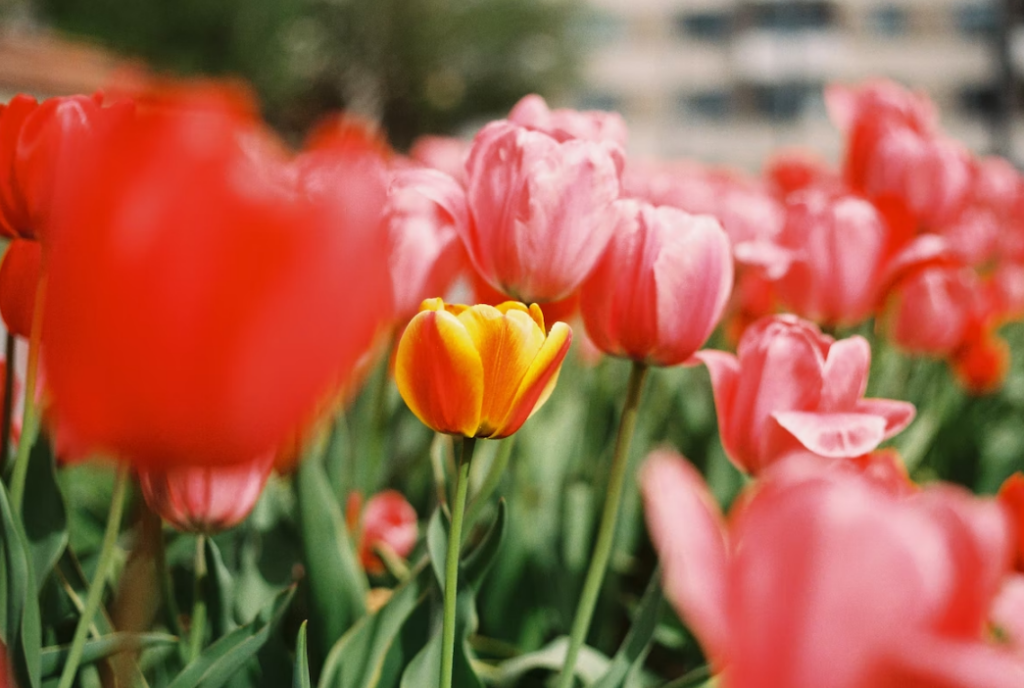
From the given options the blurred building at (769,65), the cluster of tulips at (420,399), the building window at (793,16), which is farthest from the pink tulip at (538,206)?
the building window at (793,16)

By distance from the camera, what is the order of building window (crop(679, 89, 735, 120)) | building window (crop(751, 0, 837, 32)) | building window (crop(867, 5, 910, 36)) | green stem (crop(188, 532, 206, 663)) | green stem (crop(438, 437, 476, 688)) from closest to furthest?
green stem (crop(438, 437, 476, 688))
green stem (crop(188, 532, 206, 663))
building window (crop(751, 0, 837, 32))
building window (crop(867, 5, 910, 36))
building window (crop(679, 89, 735, 120))

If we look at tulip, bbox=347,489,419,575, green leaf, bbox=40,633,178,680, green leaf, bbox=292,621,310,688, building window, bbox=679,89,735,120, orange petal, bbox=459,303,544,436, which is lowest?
tulip, bbox=347,489,419,575

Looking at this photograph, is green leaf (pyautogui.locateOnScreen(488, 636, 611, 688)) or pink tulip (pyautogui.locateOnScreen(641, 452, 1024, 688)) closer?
pink tulip (pyautogui.locateOnScreen(641, 452, 1024, 688))

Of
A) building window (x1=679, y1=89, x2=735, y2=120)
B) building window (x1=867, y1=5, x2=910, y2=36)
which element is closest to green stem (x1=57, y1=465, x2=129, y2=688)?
building window (x1=679, y1=89, x2=735, y2=120)

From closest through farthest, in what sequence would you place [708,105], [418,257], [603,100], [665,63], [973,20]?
1. [418,257]
2. [973,20]
3. [708,105]
4. [665,63]
5. [603,100]

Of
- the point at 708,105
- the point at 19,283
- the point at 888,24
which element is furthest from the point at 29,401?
the point at 888,24

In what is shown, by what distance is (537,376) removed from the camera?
1.38ft

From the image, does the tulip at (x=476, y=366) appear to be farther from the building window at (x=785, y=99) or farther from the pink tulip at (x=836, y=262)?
the building window at (x=785, y=99)

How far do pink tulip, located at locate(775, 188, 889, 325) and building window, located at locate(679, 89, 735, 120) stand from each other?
21.5m

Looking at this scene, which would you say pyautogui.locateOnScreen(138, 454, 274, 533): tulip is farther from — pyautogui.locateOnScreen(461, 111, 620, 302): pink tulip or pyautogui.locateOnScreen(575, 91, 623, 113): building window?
pyautogui.locateOnScreen(575, 91, 623, 113): building window

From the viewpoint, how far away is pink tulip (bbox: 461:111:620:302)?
512mm

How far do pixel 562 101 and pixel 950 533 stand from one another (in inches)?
859

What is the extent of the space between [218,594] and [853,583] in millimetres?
471

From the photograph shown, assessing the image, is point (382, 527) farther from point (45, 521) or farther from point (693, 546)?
point (693, 546)
